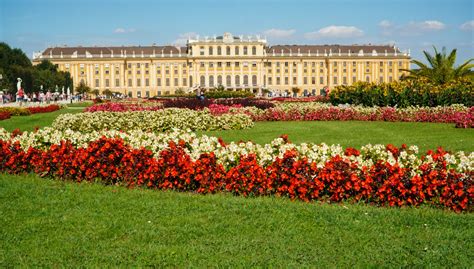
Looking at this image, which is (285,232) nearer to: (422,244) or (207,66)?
(422,244)

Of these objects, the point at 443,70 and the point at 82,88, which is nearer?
the point at 443,70

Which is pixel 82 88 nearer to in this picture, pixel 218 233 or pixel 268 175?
pixel 268 175

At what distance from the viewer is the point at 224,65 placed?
78.5m

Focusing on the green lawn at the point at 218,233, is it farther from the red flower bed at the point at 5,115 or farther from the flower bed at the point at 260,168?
the red flower bed at the point at 5,115

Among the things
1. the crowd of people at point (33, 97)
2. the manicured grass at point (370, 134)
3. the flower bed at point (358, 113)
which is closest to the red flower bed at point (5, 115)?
the flower bed at point (358, 113)

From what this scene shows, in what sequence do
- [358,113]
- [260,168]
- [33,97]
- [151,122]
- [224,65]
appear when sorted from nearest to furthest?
[260,168]
[151,122]
[358,113]
[33,97]
[224,65]

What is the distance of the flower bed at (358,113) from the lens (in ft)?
52.3

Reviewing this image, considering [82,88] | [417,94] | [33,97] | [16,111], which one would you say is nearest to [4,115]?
[16,111]

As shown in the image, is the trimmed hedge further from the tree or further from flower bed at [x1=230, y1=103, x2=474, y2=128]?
the tree

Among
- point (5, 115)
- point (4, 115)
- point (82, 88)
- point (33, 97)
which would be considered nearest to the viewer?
point (4, 115)

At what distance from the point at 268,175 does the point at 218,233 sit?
68.7 inches

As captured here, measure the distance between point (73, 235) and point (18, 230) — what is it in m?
0.56

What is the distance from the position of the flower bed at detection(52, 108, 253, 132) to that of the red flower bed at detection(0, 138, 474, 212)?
6872 mm

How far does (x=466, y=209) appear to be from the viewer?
18.9ft
